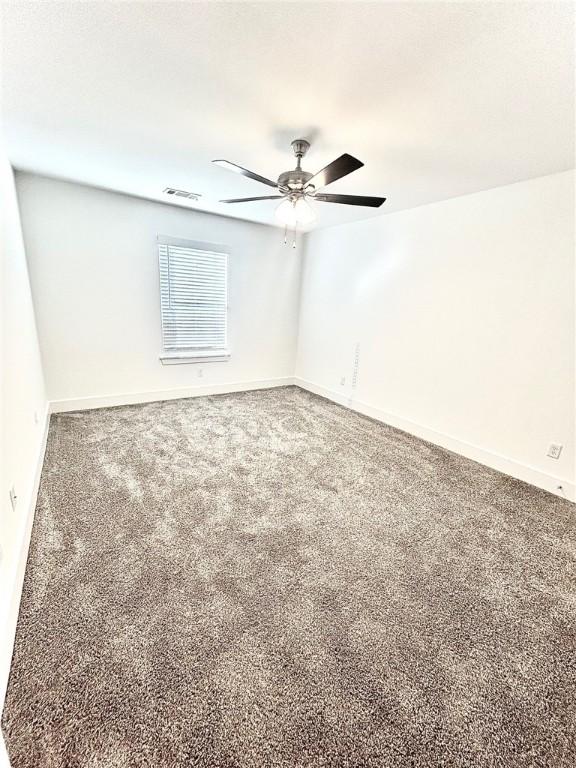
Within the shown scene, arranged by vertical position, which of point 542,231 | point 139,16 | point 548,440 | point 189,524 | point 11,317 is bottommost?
point 189,524

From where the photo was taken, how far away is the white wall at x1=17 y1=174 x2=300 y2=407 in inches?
127

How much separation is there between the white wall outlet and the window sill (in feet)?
12.2

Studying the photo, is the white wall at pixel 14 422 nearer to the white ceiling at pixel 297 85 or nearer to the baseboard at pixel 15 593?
the baseboard at pixel 15 593

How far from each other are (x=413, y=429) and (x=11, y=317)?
364 cm

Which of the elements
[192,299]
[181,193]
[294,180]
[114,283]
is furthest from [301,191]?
[114,283]

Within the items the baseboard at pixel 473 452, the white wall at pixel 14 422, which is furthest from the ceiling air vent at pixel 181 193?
the baseboard at pixel 473 452

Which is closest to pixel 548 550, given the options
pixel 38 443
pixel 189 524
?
pixel 189 524

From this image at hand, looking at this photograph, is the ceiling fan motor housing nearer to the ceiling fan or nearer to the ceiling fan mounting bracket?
the ceiling fan

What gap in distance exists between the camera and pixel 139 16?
3.97 ft

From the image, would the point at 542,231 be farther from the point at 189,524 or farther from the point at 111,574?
the point at 111,574

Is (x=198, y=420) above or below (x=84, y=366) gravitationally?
below

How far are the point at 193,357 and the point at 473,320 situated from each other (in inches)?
130

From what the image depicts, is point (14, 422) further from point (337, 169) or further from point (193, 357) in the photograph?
point (193, 357)

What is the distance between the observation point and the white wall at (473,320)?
2475 mm
